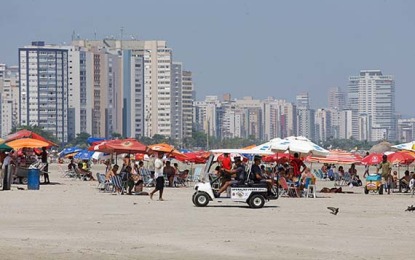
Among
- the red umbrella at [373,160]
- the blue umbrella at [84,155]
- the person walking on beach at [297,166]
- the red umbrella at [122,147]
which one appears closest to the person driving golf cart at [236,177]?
the person walking on beach at [297,166]

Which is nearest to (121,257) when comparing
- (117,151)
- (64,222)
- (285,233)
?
(285,233)

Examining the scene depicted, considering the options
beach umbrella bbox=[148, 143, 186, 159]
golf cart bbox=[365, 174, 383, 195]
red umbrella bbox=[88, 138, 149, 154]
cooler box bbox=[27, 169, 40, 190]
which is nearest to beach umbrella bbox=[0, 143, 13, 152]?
cooler box bbox=[27, 169, 40, 190]

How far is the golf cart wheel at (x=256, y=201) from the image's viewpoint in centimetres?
2553

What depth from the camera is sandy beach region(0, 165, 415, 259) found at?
1614 centimetres

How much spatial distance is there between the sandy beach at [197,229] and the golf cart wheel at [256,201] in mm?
221

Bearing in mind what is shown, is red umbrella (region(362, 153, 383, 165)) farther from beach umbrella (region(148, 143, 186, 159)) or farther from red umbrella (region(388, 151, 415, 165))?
beach umbrella (region(148, 143, 186, 159))

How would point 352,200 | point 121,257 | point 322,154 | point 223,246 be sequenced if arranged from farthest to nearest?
point 322,154
point 352,200
point 223,246
point 121,257

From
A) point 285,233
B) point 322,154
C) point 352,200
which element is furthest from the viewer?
point 322,154

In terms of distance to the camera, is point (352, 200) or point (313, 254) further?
point (352, 200)

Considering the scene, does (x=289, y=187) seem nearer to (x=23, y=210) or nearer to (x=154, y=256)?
(x=23, y=210)

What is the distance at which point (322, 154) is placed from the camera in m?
33.8

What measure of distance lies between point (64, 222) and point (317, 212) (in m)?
6.15

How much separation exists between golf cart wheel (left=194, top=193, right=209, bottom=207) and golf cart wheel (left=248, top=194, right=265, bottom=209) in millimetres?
979

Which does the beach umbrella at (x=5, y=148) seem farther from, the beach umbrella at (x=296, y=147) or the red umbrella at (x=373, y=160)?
the red umbrella at (x=373, y=160)
